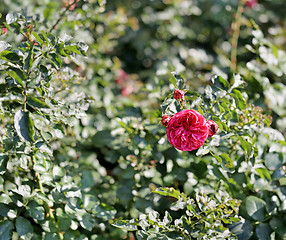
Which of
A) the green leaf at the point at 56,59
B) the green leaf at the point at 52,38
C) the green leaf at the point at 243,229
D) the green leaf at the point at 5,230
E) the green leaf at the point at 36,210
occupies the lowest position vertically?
the green leaf at the point at 243,229

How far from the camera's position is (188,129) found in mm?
999

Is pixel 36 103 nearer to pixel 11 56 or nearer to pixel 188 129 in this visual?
pixel 11 56

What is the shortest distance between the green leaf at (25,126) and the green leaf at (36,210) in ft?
0.91

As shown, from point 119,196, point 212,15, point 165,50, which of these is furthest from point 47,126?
point 212,15

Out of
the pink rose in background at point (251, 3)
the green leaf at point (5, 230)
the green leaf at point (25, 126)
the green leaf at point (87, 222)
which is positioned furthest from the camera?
the pink rose in background at point (251, 3)

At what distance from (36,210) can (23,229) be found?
0.07m

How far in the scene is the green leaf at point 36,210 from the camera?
108 centimetres

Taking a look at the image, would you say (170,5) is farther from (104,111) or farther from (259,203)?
(259,203)

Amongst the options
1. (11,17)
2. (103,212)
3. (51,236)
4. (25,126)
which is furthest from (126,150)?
(11,17)

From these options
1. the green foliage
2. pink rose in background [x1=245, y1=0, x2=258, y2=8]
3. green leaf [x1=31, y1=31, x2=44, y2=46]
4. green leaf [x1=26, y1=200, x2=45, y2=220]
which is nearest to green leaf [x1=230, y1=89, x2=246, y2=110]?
the green foliage

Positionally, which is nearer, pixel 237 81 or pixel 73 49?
pixel 73 49

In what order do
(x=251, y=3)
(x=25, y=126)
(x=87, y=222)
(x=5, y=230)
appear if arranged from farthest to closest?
(x=251, y=3)
(x=87, y=222)
(x=5, y=230)
(x=25, y=126)

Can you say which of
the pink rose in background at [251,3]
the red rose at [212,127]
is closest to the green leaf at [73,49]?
the red rose at [212,127]

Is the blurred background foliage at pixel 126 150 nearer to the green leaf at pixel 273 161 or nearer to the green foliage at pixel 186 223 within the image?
the green leaf at pixel 273 161
